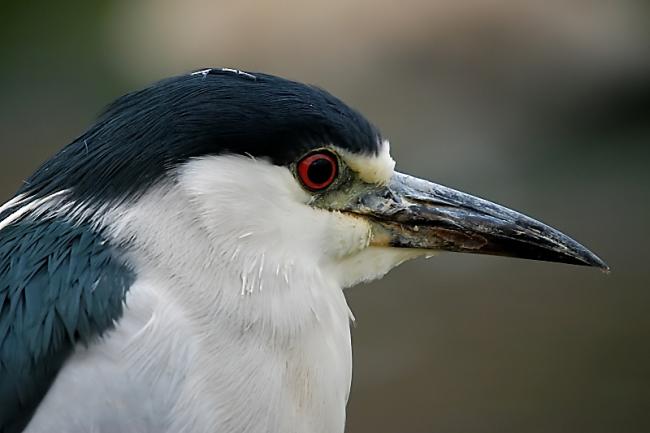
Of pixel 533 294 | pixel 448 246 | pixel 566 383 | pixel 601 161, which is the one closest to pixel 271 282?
pixel 448 246

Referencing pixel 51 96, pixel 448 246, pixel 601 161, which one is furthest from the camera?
pixel 51 96

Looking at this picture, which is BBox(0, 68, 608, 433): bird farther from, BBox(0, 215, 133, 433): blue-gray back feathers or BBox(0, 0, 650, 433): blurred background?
BBox(0, 0, 650, 433): blurred background

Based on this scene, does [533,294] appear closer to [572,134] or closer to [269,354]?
[572,134]

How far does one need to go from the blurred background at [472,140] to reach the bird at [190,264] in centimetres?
292

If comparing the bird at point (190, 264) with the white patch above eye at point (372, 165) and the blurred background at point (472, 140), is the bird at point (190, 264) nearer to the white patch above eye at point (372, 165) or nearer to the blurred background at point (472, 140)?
the white patch above eye at point (372, 165)

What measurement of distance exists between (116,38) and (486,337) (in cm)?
466

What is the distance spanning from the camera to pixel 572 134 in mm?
7035

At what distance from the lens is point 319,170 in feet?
6.66

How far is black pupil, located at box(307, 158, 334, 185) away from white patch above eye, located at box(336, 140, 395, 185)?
39 mm

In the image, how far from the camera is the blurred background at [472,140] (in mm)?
5129

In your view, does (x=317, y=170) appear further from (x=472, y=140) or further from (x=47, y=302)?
(x=472, y=140)

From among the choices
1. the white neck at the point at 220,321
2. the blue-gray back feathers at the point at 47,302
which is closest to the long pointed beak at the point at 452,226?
the white neck at the point at 220,321

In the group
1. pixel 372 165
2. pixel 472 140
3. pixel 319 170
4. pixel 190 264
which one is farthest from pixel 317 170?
pixel 472 140

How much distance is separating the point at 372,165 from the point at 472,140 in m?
4.78
